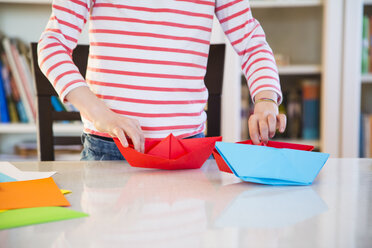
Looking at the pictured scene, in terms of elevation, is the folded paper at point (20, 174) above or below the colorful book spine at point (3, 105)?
below

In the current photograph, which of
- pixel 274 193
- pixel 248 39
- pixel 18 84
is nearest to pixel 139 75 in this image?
pixel 248 39

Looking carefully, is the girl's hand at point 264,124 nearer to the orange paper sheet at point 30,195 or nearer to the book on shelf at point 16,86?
the orange paper sheet at point 30,195

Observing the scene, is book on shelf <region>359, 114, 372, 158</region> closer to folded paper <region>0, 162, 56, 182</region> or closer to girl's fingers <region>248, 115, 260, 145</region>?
girl's fingers <region>248, 115, 260, 145</region>

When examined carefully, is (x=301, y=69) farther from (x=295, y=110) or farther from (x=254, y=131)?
(x=254, y=131)

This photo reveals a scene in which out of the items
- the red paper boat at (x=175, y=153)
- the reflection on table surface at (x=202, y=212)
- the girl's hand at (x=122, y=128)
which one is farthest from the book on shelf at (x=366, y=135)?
the girl's hand at (x=122, y=128)

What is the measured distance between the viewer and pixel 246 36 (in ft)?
2.99

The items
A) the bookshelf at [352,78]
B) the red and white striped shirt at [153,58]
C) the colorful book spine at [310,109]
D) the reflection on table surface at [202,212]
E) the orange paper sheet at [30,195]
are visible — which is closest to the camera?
the reflection on table surface at [202,212]

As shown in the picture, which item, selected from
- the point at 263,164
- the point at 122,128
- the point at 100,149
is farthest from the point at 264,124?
the point at 100,149

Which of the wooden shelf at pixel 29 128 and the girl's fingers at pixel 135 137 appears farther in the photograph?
the wooden shelf at pixel 29 128

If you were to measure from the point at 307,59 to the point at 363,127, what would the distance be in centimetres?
41

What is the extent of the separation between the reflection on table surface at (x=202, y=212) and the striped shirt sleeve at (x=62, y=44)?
164 millimetres

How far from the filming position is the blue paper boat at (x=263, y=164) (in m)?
0.55

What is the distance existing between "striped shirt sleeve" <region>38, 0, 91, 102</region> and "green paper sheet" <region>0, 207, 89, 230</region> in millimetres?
310

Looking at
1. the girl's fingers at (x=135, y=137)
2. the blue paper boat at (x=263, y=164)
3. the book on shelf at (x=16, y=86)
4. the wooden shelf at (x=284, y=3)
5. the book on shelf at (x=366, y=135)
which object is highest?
the wooden shelf at (x=284, y=3)
